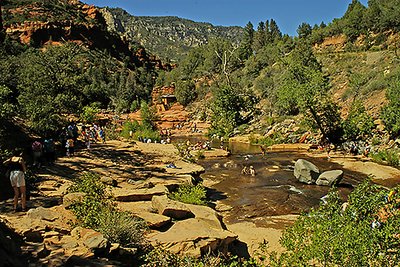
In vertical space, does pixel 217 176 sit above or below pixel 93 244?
below

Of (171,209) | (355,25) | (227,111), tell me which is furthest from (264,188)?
(355,25)

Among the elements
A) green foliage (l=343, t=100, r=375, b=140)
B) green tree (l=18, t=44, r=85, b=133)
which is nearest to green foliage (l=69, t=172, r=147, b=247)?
green tree (l=18, t=44, r=85, b=133)

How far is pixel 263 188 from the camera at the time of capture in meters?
20.2

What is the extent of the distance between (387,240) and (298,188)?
13236 mm

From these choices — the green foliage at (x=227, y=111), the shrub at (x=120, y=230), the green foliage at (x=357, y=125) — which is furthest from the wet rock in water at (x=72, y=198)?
the green foliage at (x=227, y=111)

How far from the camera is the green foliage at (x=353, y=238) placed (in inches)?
269

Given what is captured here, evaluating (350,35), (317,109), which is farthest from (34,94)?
(350,35)

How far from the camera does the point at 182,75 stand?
327 feet

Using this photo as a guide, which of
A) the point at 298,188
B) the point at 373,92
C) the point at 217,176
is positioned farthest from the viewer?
the point at 373,92

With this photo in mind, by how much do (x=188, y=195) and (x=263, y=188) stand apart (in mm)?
7036

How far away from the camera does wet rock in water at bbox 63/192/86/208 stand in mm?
9905

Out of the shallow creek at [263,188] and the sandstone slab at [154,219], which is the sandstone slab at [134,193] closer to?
the sandstone slab at [154,219]

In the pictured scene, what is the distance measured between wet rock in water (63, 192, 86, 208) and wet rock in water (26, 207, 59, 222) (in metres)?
0.83

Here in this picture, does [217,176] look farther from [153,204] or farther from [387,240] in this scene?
[387,240]
